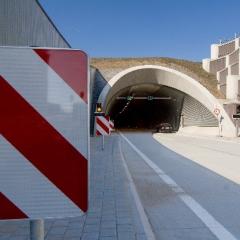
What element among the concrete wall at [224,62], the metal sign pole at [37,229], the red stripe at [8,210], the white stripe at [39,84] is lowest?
the metal sign pole at [37,229]

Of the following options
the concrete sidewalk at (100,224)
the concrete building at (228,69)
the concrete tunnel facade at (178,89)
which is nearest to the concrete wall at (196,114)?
the concrete tunnel facade at (178,89)

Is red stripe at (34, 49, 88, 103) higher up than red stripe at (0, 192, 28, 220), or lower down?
higher up

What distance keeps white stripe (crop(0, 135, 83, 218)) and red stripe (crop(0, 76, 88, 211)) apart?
0.11 feet

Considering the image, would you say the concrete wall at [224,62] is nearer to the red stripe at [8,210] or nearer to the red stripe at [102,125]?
the red stripe at [102,125]

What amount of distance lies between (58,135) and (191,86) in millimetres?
46951

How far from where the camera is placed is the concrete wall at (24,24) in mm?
11705

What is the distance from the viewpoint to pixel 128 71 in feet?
161

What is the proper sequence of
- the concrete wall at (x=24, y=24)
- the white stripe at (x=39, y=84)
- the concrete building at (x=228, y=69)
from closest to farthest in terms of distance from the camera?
1. the white stripe at (x=39, y=84)
2. the concrete wall at (x=24, y=24)
3. the concrete building at (x=228, y=69)

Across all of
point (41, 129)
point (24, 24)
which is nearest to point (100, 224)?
point (41, 129)

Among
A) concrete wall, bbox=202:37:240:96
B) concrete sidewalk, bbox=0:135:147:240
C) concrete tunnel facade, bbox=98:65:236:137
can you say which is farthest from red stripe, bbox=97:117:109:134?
concrete wall, bbox=202:37:240:96

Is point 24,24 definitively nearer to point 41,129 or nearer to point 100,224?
point 100,224

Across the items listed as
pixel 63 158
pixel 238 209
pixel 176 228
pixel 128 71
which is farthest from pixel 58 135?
pixel 128 71

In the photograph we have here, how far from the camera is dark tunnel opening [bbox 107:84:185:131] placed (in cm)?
5781

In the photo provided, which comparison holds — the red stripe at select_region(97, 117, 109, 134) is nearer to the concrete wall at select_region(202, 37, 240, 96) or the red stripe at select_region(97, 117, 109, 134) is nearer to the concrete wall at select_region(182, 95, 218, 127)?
the concrete wall at select_region(182, 95, 218, 127)
